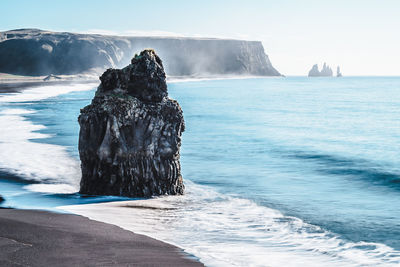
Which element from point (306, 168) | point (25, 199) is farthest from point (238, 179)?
point (25, 199)

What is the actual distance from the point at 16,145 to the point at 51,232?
10.8m

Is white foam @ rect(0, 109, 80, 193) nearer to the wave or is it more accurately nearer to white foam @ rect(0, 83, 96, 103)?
the wave

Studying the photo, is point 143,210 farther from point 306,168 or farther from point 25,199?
point 306,168

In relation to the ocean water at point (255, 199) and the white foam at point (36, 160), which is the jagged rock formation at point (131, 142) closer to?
the ocean water at point (255, 199)

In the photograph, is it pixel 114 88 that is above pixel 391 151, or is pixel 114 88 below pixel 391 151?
above

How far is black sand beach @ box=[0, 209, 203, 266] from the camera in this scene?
5.02m

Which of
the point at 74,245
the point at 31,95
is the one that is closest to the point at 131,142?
the point at 74,245

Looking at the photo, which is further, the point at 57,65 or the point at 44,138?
the point at 57,65

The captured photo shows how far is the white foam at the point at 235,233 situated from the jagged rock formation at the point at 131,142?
18.1 inches

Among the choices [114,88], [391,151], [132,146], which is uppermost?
[114,88]

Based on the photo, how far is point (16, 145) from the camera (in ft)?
52.0

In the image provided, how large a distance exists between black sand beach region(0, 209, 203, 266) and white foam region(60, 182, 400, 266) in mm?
367

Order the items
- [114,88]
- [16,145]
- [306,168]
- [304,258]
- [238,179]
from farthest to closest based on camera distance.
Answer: [16,145] → [306,168] → [238,179] → [114,88] → [304,258]

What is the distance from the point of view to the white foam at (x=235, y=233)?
5922mm
